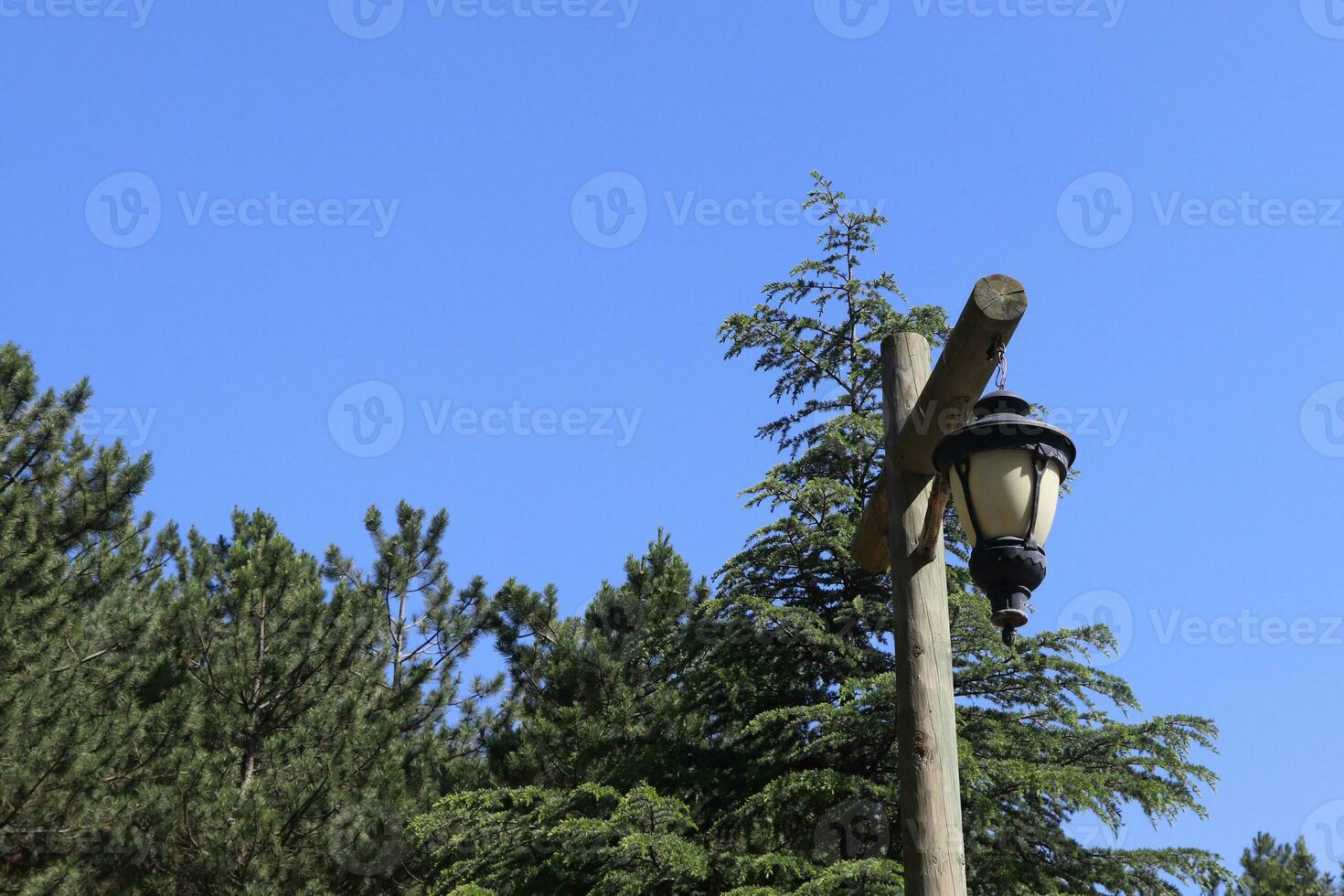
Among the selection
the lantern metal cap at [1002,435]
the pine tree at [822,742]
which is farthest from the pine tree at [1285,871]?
the lantern metal cap at [1002,435]

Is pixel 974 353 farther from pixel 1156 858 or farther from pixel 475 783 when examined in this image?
pixel 475 783

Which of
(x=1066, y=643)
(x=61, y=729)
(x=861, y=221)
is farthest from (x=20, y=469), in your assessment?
(x=1066, y=643)

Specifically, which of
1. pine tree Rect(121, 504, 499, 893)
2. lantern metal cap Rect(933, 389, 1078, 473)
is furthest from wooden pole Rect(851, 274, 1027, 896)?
pine tree Rect(121, 504, 499, 893)

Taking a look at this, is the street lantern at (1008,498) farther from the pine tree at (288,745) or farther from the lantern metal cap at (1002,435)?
the pine tree at (288,745)

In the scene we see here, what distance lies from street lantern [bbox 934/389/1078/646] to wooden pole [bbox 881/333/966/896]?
1.17 feet

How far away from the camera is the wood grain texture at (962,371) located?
11.8 ft

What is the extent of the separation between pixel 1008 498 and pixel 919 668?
0.72m

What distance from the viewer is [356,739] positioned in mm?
14422

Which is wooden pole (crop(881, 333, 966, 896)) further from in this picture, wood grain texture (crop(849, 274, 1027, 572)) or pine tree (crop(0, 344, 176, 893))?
pine tree (crop(0, 344, 176, 893))

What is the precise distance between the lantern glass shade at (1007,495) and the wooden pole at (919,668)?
36 centimetres

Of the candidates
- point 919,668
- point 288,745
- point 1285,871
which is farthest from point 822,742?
point 1285,871

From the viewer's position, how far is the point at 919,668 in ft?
12.8

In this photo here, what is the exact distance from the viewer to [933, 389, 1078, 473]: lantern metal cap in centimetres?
353

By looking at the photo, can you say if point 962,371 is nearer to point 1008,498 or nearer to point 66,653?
point 1008,498
